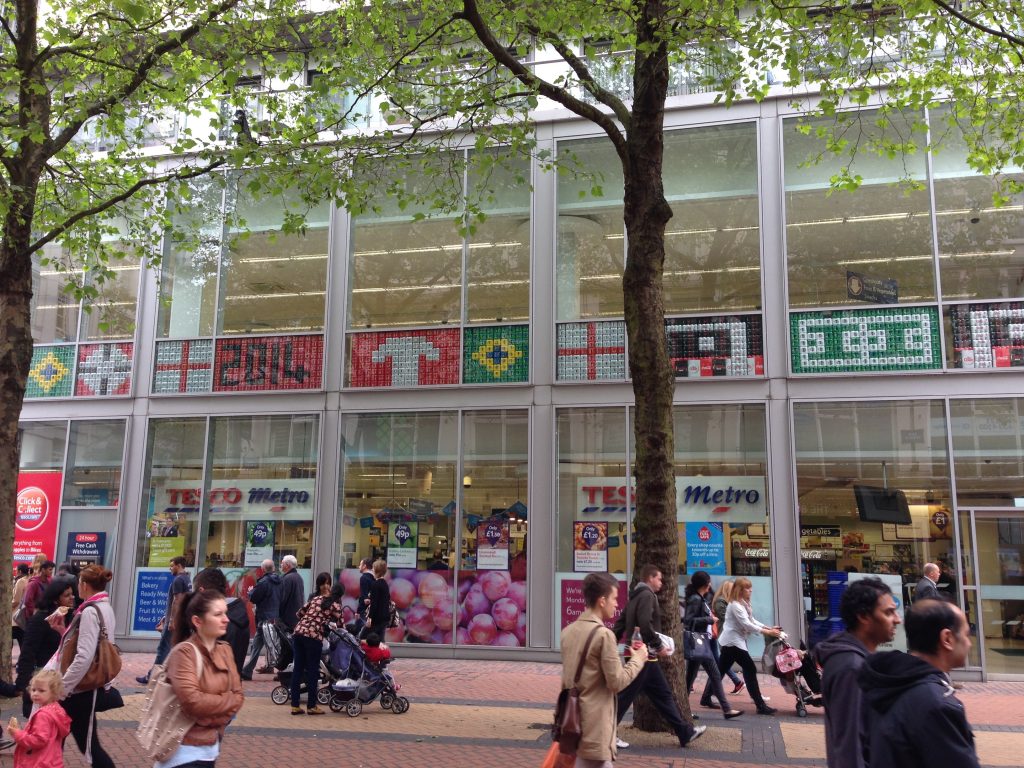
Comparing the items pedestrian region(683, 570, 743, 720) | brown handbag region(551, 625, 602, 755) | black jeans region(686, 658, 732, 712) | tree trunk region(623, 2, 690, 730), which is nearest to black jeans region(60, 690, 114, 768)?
brown handbag region(551, 625, 602, 755)

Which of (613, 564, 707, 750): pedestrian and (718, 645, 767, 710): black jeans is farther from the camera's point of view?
(718, 645, 767, 710): black jeans

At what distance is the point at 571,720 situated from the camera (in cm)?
502

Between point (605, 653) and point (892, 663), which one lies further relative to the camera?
point (605, 653)

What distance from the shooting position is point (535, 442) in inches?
580

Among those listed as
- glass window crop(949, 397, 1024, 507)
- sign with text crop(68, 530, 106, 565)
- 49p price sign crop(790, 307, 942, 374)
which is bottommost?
sign with text crop(68, 530, 106, 565)

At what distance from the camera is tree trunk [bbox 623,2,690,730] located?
8.75 m

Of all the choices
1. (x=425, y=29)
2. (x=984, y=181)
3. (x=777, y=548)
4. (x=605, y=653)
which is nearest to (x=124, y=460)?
(x=425, y=29)

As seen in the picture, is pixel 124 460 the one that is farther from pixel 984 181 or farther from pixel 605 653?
pixel 984 181

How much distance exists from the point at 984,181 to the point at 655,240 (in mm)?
7529

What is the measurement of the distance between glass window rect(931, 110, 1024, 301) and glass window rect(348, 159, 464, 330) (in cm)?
781

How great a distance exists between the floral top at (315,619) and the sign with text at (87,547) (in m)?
8.24

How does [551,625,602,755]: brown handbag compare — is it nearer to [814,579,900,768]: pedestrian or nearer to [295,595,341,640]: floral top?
[814,579,900,768]: pedestrian

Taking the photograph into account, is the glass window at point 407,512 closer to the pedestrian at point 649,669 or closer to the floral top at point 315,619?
the floral top at point 315,619

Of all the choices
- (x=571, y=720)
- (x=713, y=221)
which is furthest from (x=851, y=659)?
(x=713, y=221)
